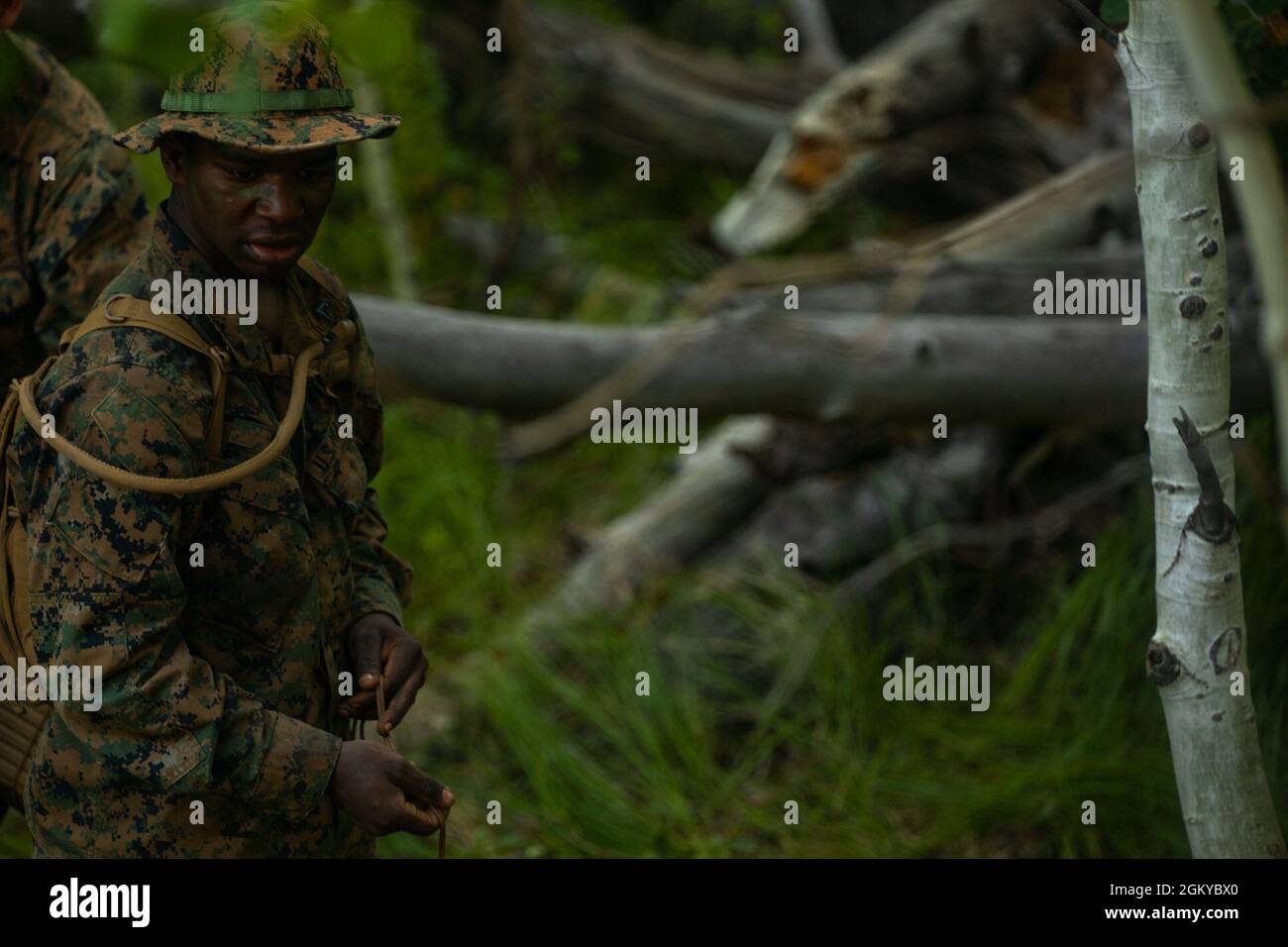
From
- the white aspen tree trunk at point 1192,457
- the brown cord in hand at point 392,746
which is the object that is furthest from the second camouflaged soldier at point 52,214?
the white aspen tree trunk at point 1192,457

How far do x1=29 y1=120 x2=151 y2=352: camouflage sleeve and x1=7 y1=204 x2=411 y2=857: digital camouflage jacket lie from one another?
0.63 metres

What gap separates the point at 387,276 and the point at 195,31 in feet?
17.3

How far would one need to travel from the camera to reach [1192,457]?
2.39 meters

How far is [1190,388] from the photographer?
7.89 feet

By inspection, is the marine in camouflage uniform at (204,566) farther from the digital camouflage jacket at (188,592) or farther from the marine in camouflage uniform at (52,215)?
the marine in camouflage uniform at (52,215)

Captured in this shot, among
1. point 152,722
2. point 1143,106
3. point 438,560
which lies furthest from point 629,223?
point 152,722

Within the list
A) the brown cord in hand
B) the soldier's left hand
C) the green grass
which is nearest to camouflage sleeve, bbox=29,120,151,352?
the soldier's left hand

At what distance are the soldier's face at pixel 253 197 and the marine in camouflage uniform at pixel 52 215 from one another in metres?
0.71

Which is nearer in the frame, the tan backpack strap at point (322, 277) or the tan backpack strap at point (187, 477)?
the tan backpack strap at point (187, 477)

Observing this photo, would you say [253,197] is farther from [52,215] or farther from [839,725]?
[839,725]

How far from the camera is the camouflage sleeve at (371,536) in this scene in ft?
7.91

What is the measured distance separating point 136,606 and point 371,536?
1.98ft

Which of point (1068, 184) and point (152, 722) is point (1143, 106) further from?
point (152, 722)

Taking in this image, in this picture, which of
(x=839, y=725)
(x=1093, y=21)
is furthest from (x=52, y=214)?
(x=839, y=725)
